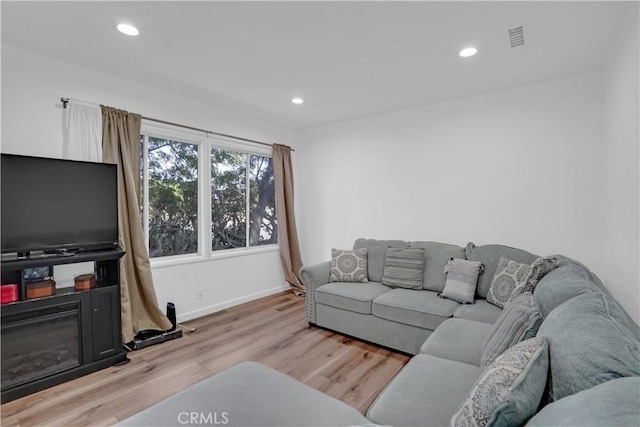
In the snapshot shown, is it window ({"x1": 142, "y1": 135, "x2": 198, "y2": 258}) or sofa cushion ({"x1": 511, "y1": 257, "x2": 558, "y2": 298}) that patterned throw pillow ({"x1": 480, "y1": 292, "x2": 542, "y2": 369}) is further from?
window ({"x1": 142, "y1": 135, "x2": 198, "y2": 258})

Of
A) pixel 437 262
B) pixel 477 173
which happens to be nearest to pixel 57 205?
pixel 437 262

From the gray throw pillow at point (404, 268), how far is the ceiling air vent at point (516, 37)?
6.83ft

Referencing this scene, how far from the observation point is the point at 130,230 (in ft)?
10.1

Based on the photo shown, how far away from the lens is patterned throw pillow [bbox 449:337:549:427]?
905mm

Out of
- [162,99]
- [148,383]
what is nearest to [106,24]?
[162,99]

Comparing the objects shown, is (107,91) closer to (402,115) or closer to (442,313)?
(402,115)

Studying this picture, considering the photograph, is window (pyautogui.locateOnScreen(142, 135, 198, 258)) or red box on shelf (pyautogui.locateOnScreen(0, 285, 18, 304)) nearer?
red box on shelf (pyautogui.locateOnScreen(0, 285, 18, 304))

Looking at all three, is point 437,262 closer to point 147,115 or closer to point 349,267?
point 349,267

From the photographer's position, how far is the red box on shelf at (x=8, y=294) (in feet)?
7.22

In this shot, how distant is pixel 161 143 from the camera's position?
3.62 m

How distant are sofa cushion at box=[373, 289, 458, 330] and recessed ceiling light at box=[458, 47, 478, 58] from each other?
2198 millimetres

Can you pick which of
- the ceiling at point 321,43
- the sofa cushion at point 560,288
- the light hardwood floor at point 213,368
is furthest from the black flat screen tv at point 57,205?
the sofa cushion at point 560,288

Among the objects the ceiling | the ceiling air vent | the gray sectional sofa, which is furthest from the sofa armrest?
the ceiling air vent
